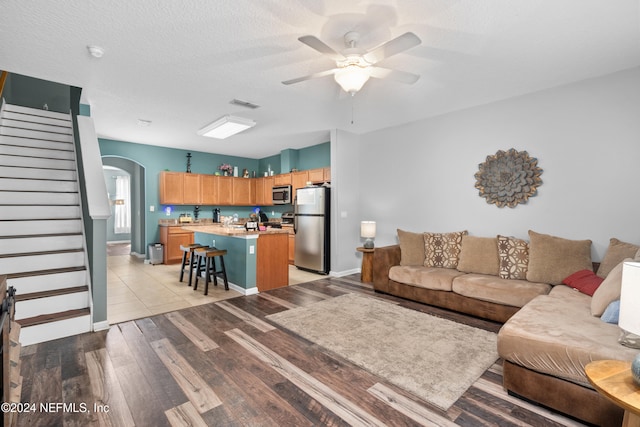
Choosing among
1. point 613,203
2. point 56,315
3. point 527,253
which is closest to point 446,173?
point 527,253

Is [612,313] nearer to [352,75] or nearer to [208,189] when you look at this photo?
[352,75]

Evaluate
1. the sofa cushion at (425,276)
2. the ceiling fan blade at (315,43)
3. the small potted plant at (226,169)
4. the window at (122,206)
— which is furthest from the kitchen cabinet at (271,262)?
the window at (122,206)

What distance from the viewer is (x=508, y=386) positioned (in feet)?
6.45

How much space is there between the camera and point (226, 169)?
7754mm

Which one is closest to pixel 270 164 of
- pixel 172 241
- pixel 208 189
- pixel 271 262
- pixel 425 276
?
pixel 208 189

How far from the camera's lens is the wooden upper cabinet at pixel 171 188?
6703mm

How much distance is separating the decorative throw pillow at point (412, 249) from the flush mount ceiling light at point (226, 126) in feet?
9.79

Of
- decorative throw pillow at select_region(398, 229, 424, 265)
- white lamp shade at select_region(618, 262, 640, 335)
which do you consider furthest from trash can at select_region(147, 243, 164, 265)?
white lamp shade at select_region(618, 262, 640, 335)

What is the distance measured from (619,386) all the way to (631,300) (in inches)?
14.1

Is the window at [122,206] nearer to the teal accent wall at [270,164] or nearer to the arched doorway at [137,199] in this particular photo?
the arched doorway at [137,199]

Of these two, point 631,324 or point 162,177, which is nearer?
point 631,324

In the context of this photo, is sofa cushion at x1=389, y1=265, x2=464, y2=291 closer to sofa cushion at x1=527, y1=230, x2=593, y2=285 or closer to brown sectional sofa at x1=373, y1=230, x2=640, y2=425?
brown sectional sofa at x1=373, y1=230, x2=640, y2=425

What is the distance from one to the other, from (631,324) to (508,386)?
3.40 ft

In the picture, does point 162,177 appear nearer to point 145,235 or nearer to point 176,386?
point 145,235
